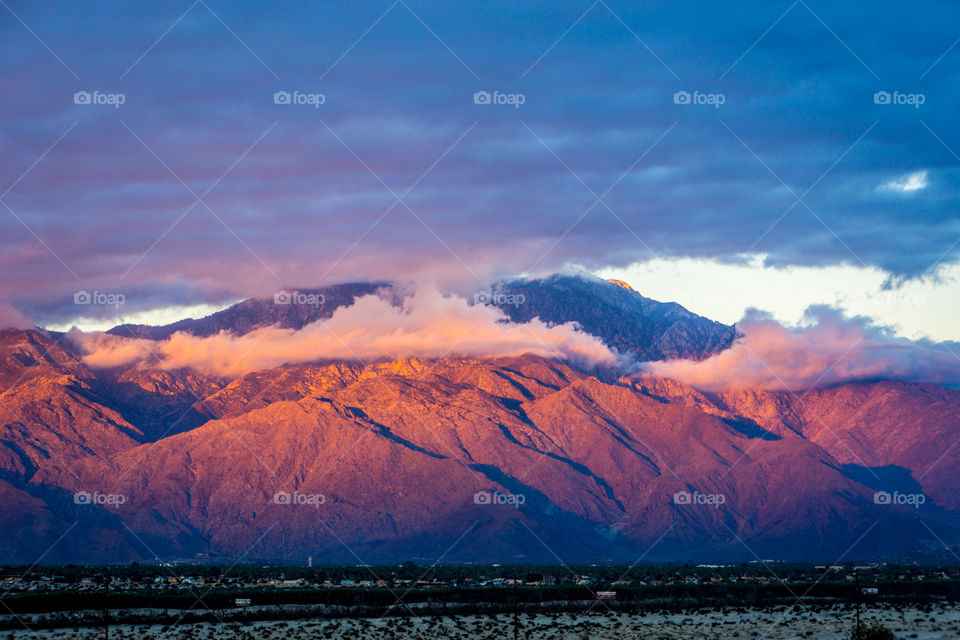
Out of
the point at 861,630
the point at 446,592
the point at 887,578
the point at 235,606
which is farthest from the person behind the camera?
the point at 887,578

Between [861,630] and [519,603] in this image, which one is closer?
[861,630]

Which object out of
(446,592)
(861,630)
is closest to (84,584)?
(446,592)

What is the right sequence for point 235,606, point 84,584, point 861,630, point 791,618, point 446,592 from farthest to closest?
1. point 84,584
2. point 446,592
3. point 235,606
4. point 791,618
5. point 861,630

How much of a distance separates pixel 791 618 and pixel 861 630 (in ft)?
85.2

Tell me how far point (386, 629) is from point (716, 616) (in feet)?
111

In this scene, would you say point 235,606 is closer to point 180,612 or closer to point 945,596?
point 180,612

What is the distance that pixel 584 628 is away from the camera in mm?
109938

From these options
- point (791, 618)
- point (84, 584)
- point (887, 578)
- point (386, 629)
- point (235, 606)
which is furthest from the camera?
point (887, 578)

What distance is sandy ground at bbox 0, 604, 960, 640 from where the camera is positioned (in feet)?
339

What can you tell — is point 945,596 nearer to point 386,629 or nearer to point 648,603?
point 648,603

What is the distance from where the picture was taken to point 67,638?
3989 inches

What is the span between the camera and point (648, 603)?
446 ft

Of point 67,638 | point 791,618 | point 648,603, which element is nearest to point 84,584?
point 67,638

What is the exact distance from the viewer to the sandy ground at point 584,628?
103 metres
